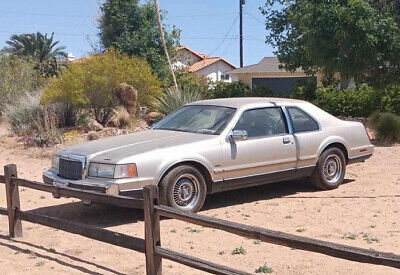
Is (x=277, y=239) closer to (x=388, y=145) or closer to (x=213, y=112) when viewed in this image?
(x=213, y=112)

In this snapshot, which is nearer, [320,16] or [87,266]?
[87,266]

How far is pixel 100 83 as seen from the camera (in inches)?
761

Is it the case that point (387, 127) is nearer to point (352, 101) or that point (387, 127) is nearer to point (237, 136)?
point (352, 101)

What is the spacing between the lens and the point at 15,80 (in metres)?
26.4

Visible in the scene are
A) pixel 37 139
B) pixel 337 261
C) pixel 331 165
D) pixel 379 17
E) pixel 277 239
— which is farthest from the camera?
pixel 37 139

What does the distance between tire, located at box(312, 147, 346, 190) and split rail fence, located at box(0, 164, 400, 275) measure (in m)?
4.13

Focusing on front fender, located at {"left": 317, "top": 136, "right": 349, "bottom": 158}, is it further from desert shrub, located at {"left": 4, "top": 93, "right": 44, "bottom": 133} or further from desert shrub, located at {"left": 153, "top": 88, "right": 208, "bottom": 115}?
desert shrub, located at {"left": 4, "top": 93, "right": 44, "bottom": 133}

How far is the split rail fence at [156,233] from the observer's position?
14.0 ft

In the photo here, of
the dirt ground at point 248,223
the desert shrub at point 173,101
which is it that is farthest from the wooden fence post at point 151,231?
the desert shrub at point 173,101

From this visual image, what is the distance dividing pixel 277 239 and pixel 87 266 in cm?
232

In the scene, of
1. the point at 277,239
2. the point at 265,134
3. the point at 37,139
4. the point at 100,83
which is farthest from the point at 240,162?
the point at 100,83

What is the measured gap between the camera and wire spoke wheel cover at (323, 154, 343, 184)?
9.50m

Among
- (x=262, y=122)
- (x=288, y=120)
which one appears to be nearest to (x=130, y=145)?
(x=262, y=122)

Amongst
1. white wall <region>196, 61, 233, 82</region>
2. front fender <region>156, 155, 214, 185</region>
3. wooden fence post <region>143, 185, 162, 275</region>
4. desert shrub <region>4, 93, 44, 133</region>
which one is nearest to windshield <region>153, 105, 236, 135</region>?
front fender <region>156, 155, 214, 185</region>
